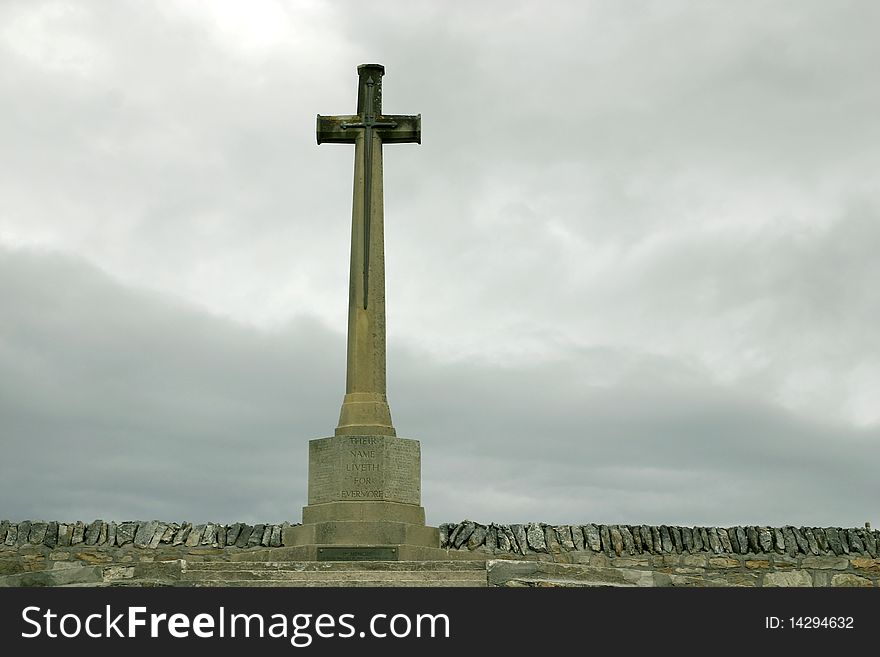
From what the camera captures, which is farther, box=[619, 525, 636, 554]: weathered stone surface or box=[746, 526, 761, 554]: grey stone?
box=[746, 526, 761, 554]: grey stone

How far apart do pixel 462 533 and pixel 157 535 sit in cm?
379

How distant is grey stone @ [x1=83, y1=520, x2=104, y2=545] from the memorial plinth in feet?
7.72

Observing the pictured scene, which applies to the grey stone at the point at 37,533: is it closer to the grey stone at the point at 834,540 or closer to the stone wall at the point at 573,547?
the stone wall at the point at 573,547

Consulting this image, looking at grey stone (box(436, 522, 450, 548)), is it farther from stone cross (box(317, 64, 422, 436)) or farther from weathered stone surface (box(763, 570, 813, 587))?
weathered stone surface (box(763, 570, 813, 587))

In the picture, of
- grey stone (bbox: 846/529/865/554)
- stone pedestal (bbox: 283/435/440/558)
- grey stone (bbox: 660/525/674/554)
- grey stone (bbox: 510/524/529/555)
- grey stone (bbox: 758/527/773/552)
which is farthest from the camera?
grey stone (bbox: 846/529/865/554)

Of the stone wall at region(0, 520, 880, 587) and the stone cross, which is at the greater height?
the stone cross

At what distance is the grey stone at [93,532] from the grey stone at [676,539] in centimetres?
710

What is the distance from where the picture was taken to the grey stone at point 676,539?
1520 centimetres

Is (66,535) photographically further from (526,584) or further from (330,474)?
(526,584)

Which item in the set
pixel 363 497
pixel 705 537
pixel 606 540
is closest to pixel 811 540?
pixel 705 537

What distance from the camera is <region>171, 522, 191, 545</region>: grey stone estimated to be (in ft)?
50.2

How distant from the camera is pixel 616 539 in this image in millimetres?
15195

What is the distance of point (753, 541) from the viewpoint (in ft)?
50.2

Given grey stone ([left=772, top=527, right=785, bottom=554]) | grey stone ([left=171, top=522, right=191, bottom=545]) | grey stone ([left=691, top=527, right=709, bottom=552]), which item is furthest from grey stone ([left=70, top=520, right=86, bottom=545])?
grey stone ([left=772, top=527, right=785, bottom=554])
